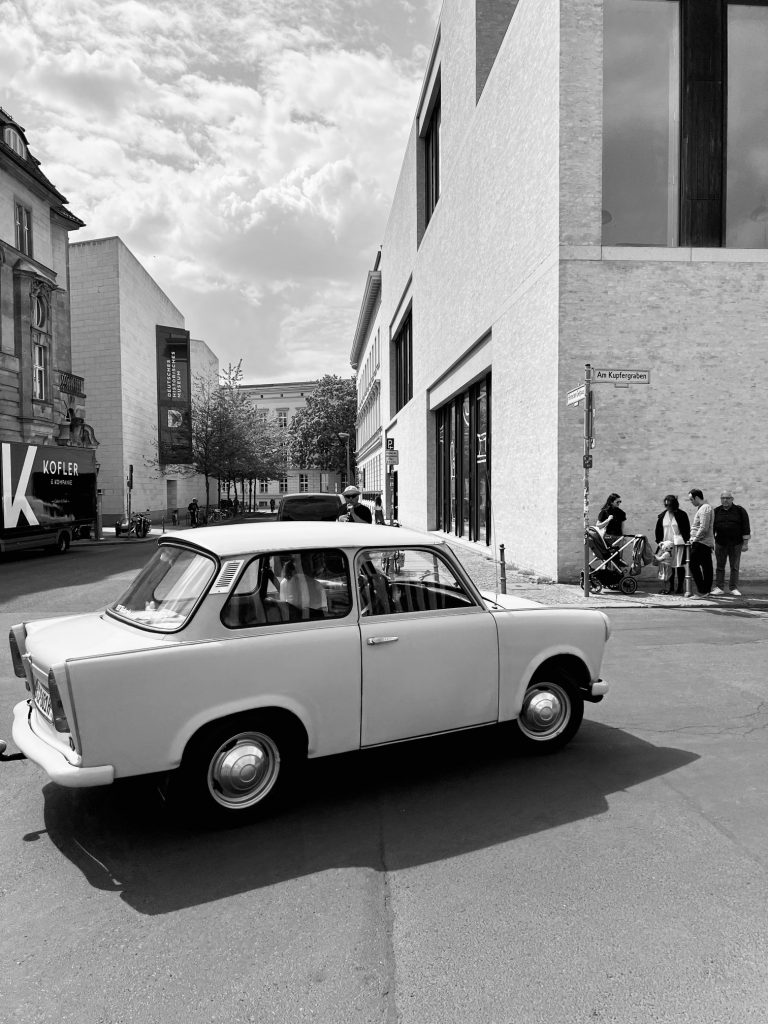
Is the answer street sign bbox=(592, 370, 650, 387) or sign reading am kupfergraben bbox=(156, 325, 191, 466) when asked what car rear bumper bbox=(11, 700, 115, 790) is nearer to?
street sign bbox=(592, 370, 650, 387)

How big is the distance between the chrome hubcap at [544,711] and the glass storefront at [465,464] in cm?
1501

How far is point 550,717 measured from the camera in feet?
15.4

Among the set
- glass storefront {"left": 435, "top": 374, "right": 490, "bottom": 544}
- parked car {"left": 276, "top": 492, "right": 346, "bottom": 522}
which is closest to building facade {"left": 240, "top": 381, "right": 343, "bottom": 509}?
glass storefront {"left": 435, "top": 374, "right": 490, "bottom": 544}

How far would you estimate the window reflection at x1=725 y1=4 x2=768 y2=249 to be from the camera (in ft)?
44.0

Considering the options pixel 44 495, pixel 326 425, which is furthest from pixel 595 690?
pixel 326 425

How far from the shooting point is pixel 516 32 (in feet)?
51.2

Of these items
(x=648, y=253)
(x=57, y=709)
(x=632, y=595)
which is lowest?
(x=632, y=595)

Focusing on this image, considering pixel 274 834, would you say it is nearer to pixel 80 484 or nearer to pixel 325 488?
pixel 80 484

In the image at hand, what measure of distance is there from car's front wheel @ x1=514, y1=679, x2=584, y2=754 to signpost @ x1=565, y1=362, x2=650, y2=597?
24.0 feet

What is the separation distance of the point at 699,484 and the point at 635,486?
3.78ft

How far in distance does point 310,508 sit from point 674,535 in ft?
30.0

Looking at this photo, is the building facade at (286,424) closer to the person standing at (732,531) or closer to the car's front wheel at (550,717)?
the person standing at (732,531)

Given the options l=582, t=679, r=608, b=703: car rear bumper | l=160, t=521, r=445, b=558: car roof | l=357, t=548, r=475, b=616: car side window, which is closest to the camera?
l=160, t=521, r=445, b=558: car roof

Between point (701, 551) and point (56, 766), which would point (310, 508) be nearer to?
point (701, 551)
